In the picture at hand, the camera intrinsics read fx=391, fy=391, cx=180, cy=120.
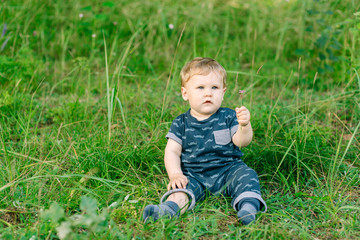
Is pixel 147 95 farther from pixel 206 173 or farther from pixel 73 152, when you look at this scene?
pixel 206 173

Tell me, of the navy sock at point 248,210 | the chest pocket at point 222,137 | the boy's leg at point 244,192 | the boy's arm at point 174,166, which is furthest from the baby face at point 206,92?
the navy sock at point 248,210

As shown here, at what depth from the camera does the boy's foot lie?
1.90 metres

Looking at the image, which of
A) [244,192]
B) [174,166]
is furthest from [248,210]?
[174,166]

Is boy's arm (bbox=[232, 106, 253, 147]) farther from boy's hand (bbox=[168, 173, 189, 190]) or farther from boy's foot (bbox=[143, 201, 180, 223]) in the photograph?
boy's foot (bbox=[143, 201, 180, 223])

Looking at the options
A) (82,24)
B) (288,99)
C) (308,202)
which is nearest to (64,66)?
(82,24)

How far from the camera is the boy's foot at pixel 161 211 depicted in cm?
190

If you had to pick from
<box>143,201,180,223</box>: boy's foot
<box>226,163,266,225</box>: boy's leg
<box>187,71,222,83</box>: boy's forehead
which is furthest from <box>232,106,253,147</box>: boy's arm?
<box>143,201,180,223</box>: boy's foot

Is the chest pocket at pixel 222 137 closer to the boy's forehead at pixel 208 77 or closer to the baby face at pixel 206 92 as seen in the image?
the baby face at pixel 206 92

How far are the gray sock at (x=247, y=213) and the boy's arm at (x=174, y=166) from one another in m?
0.35

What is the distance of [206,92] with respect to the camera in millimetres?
2203

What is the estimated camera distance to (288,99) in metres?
3.70

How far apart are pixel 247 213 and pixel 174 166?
532mm

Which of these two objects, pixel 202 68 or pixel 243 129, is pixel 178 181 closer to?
pixel 243 129

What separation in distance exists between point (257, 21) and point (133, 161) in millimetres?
3029
